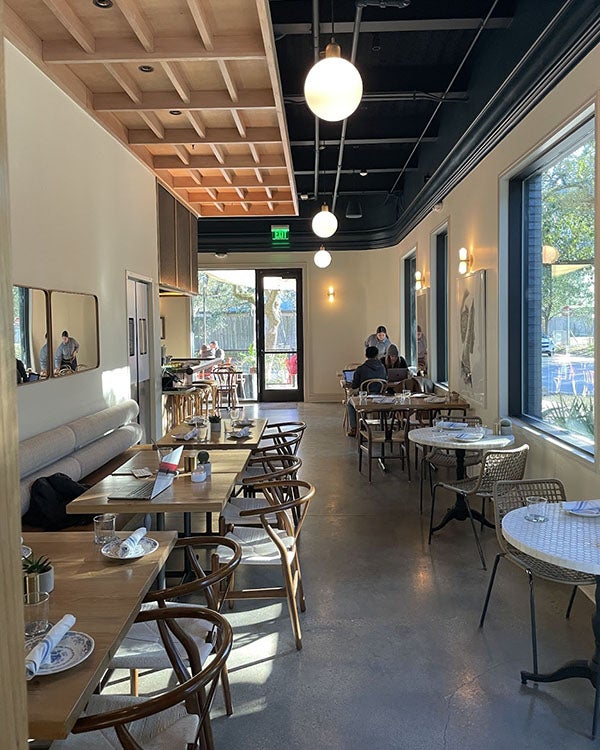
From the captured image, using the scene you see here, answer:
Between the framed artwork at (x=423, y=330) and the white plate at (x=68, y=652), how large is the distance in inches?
338

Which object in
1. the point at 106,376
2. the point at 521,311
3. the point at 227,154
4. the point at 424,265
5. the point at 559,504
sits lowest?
the point at 559,504

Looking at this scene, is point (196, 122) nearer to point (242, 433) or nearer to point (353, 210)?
point (242, 433)

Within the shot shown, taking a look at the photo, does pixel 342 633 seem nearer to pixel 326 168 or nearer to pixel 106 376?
pixel 106 376

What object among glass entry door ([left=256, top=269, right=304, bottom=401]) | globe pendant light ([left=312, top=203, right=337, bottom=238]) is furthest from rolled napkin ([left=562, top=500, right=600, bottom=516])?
glass entry door ([left=256, top=269, right=304, bottom=401])

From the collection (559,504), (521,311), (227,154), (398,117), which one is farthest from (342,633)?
(398,117)

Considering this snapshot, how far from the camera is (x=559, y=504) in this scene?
3279mm

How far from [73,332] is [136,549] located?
3.23m

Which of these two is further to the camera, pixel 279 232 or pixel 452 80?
pixel 279 232

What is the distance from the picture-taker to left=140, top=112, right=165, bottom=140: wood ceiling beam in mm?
6166

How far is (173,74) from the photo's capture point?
513cm

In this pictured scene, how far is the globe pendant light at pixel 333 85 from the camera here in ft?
12.4

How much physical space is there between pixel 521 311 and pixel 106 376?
394 cm

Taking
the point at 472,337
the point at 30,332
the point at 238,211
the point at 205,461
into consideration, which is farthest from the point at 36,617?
the point at 238,211

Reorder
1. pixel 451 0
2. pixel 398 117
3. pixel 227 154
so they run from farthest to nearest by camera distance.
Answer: pixel 398 117 → pixel 227 154 → pixel 451 0
